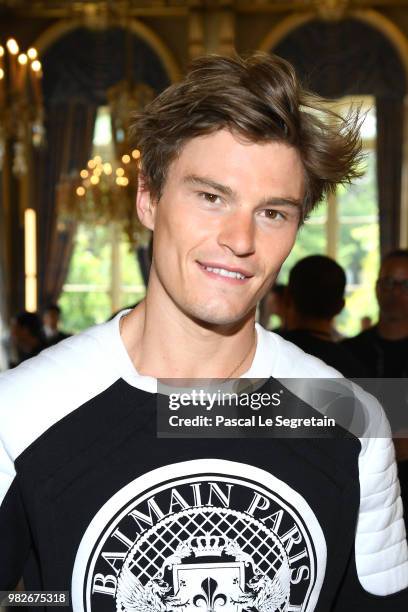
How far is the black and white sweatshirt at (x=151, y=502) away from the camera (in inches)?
56.8

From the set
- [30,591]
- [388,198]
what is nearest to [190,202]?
[30,591]

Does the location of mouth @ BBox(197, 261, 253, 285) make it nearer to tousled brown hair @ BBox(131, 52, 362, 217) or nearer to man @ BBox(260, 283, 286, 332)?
tousled brown hair @ BBox(131, 52, 362, 217)

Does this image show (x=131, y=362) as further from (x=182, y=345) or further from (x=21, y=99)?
(x=21, y=99)

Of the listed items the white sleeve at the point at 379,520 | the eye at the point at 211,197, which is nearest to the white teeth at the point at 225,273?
the eye at the point at 211,197

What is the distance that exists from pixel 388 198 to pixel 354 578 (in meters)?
8.56

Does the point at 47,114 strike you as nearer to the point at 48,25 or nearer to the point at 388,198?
the point at 48,25

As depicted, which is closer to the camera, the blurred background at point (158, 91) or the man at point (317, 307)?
the man at point (317, 307)

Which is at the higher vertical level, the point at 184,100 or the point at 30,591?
the point at 184,100

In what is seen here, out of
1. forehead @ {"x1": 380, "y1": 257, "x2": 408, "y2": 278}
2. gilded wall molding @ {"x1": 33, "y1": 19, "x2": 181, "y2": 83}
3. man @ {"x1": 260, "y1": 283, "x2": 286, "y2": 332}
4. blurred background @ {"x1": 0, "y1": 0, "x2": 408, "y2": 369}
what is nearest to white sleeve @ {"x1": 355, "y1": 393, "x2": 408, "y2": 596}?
forehead @ {"x1": 380, "y1": 257, "x2": 408, "y2": 278}

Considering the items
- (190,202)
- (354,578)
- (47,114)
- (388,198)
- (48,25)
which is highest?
(48,25)

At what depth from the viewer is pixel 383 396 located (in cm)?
324

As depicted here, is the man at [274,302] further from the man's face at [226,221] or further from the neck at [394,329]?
the man's face at [226,221]

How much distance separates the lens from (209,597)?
1486mm

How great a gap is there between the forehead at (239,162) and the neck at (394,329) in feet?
7.80
